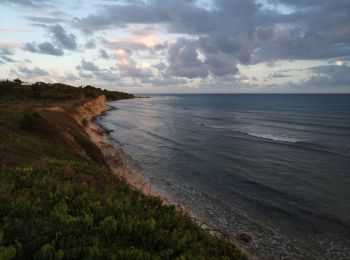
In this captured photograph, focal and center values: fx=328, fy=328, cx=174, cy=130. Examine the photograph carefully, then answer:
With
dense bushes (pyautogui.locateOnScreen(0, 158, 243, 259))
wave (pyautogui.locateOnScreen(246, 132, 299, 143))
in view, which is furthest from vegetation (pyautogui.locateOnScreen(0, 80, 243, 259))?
wave (pyautogui.locateOnScreen(246, 132, 299, 143))

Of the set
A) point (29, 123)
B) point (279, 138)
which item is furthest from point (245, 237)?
point (279, 138)

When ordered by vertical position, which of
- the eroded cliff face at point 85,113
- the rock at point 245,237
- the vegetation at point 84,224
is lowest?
the rock at point 245,237

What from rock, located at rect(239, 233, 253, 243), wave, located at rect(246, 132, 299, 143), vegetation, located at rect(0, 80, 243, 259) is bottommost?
rock, located at rect(239, 233, 253, 243)

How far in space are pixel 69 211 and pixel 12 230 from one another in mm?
1712

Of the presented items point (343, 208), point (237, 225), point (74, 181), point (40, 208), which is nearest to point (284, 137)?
point (343, 208)

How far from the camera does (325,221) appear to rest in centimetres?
1792

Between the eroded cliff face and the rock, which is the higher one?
the eroded cliff face

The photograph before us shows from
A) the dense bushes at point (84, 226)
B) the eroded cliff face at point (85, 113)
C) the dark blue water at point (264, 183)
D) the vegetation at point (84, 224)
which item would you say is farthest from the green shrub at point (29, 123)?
the eroded cliff face at point (85, 113)

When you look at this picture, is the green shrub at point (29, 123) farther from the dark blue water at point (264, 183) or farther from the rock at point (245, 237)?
the rock at point (245, 237)

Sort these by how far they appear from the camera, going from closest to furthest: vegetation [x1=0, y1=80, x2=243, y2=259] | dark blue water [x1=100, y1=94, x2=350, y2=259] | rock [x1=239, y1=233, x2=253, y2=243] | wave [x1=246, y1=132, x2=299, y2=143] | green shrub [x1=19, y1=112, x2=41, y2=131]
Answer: vegetation [x1=0, y1=80, x2=243, y2=259] < rock [x1=239, y1=233, x2=253, y2=243] < dark blue water [x1=100, y1=94, x2=350, y2=259] < green shrub [x1=19, y1=112, x2=41, y2=131] < wave [x1=246, y1=132, x2=299, y2=143]

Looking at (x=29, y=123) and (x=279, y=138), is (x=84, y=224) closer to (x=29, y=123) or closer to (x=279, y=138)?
(x=29, y=123)

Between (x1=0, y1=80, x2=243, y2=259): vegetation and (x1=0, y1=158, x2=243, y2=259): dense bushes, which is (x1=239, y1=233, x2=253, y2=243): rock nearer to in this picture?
(x1=0, y1=80, x2=243, y2=259): vegetation

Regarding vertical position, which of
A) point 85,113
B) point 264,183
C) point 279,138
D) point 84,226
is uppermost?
point 84,226

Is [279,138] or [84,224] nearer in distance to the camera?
[84,224]
